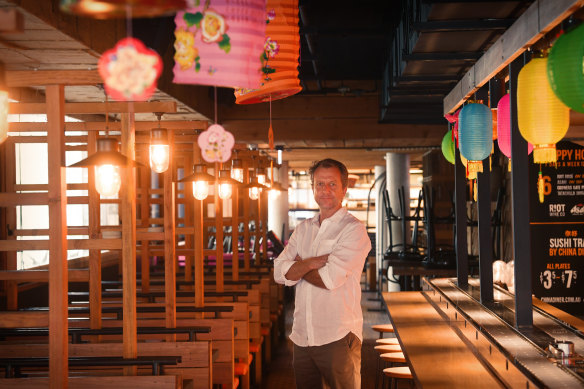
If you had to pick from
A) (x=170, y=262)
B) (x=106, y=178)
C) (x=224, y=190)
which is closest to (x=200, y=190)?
(x=170, y=262)

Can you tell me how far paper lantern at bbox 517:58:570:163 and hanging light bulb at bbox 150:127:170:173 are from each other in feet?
8.05

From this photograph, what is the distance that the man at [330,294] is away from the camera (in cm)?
316

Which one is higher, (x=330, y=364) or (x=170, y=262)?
(x=170, y=262)

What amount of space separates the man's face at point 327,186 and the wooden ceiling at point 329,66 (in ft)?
4.00

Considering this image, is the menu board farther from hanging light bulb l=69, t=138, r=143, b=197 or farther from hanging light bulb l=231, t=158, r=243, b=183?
hanging light bulb l=69, t=138, r=143, b=197

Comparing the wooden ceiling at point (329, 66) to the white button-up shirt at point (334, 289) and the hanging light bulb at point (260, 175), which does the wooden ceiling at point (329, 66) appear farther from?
the white button-up shirt at point (334, 289)

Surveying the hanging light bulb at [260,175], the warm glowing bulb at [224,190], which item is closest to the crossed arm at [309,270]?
the warm glowing bulb at [224,190]

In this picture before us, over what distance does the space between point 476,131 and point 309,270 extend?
1.67m

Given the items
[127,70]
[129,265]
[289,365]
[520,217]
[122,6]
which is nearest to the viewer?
[122,6]

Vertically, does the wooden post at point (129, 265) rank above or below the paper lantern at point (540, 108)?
below

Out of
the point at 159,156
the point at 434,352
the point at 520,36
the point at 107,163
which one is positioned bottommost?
the point at 434,352

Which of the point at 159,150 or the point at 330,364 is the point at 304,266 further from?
the point at 159,150

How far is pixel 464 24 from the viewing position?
4.33 meters

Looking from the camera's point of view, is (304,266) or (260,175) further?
(260,175)
